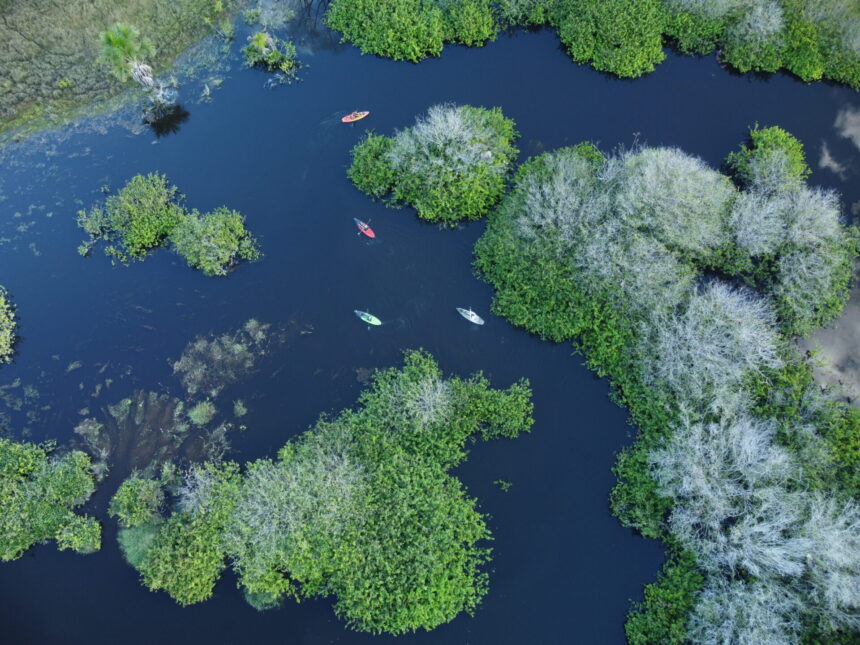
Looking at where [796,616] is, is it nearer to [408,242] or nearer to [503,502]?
[503,502]

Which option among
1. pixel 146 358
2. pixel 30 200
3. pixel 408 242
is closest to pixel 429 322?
pixel 408 242

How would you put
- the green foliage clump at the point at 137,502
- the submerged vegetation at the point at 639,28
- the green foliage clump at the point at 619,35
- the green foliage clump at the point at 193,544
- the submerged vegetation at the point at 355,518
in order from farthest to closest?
the green foliage clump at the point at 619,35
the submerged vegetation at the point at 639,28
the green foliage clump at the point at 137,502
the green foliage clump at the point at 193,544
the submerged vegetation at the point at 355,518

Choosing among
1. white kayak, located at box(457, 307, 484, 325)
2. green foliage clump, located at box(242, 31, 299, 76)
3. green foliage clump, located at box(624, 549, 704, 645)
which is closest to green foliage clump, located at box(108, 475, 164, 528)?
white kayak, located at box(457, 307, 484, 325)

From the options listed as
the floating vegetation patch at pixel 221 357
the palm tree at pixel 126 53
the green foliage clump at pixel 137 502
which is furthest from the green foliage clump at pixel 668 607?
the palm tree at pixel 126 53

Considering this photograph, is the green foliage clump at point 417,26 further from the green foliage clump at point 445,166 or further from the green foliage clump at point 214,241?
the green foliage clump at point 214,241

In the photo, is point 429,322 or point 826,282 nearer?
point 826,282

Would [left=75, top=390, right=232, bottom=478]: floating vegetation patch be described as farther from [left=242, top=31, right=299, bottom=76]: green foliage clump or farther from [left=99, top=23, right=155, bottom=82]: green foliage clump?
[left=242, top=31, right=299, bottom=76]: green foliage clump

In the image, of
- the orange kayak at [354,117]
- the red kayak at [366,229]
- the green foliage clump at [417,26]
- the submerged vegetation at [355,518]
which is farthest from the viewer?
the green foliage clump at [417,26]
